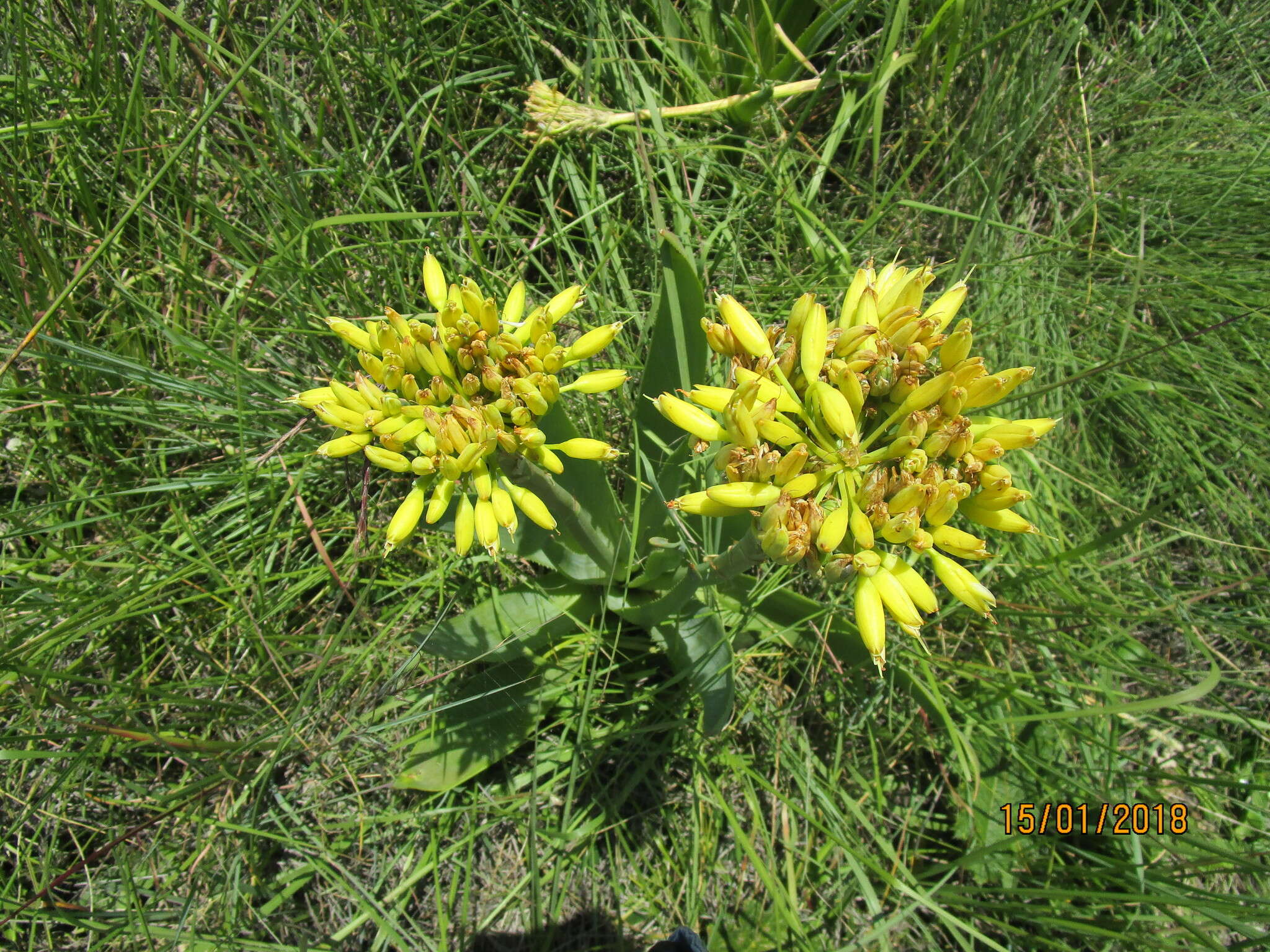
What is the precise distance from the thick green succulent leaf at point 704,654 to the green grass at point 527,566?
0.84ft

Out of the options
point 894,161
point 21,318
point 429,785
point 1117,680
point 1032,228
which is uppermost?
point 21,318

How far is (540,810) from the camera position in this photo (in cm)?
281

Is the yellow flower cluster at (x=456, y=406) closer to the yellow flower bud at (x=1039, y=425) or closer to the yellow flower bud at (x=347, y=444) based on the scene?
the yellow flower bud at (x=347, y=444)

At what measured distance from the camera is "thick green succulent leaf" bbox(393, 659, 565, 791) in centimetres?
256

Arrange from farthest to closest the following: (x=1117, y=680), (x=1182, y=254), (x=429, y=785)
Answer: (x=1182, y=254) → (x=1117, y=680) → (x=429, y=785)

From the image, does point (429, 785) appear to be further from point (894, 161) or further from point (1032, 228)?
point (1032, 228)

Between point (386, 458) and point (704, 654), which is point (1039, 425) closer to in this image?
point (704, 654)

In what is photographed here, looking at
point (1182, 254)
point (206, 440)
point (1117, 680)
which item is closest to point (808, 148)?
point (1182, 254)

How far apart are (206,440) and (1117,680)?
4187 mm

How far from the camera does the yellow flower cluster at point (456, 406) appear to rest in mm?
1686

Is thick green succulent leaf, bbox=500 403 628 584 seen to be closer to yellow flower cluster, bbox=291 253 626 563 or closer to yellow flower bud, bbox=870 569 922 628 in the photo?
yellow flower cluster, bbox=291 253 626 563

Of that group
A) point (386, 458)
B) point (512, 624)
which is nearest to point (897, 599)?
point (386, 458)
